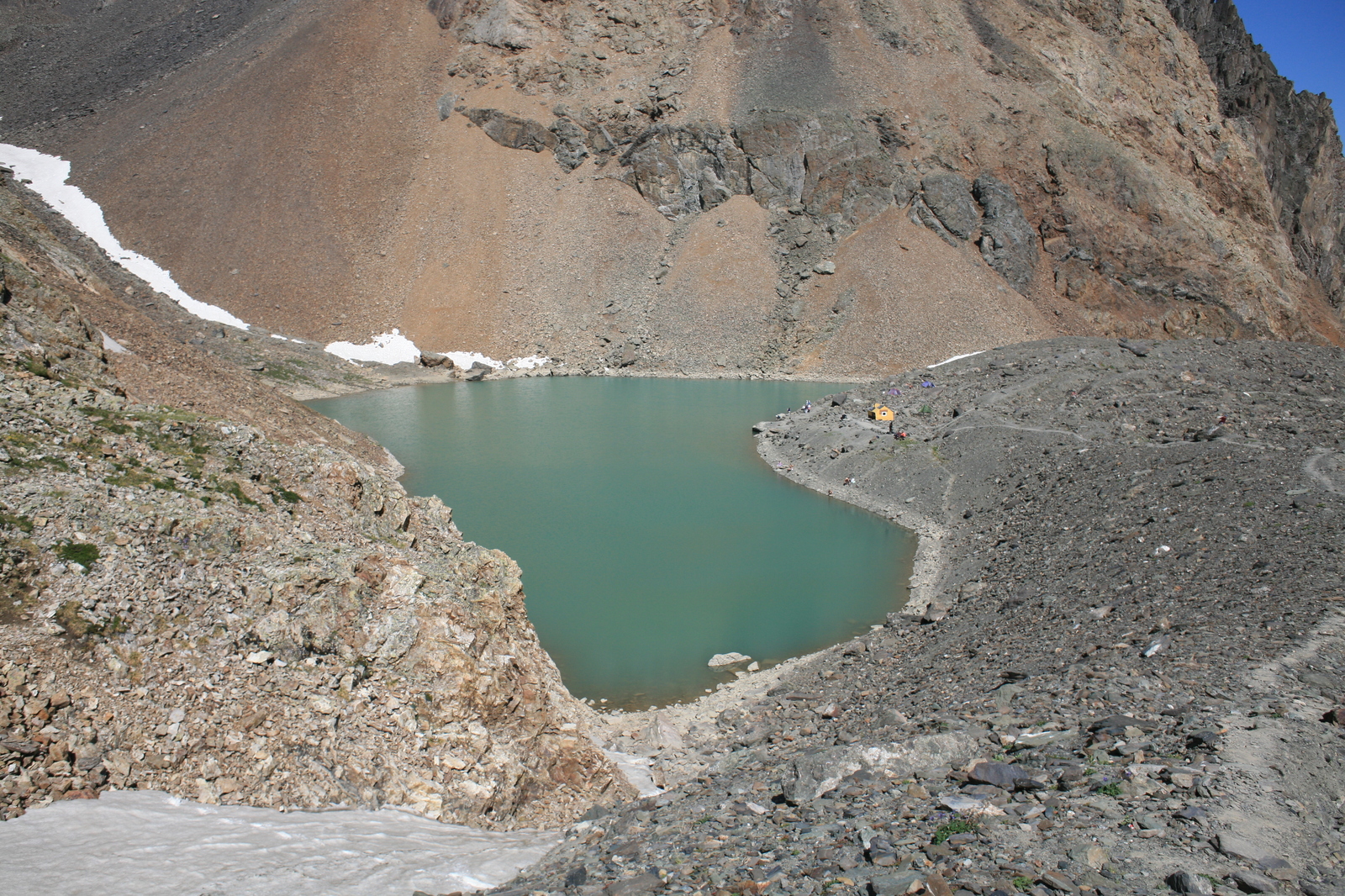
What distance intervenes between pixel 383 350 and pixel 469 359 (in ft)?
15.2

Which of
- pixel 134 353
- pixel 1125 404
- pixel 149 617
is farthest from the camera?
pixel 1125 404

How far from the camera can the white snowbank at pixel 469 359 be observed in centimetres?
4309

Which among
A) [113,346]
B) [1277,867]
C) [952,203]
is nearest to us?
[1277,867]

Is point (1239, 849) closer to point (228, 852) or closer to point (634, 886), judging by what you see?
point (634, 886)

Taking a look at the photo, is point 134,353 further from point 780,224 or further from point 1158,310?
point 1158,310

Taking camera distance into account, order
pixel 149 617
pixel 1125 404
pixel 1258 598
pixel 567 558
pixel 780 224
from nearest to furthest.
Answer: pixel 149 617 → pixel 1258 598 → pixel 567 558 → pixel 1125 404 → pixel 780 224

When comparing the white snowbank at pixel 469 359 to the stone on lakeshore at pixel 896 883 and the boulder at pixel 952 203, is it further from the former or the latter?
the stone on lakeshore at pixel 896 883

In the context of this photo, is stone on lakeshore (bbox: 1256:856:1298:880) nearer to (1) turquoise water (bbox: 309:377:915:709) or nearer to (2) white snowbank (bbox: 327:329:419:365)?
(1) turquoise water (bbox: 309:377:915:709)

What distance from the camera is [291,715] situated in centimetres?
611

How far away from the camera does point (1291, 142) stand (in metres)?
58.6

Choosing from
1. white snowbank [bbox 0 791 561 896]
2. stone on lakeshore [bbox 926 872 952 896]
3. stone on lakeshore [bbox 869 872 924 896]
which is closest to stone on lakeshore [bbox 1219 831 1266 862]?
stone on lakeshore [bbox 926 872 952 896]

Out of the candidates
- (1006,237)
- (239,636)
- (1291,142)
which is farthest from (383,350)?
(1291,142)

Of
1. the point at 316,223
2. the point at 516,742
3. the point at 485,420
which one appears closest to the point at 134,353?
the point at 516,742

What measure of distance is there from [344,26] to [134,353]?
165ft
